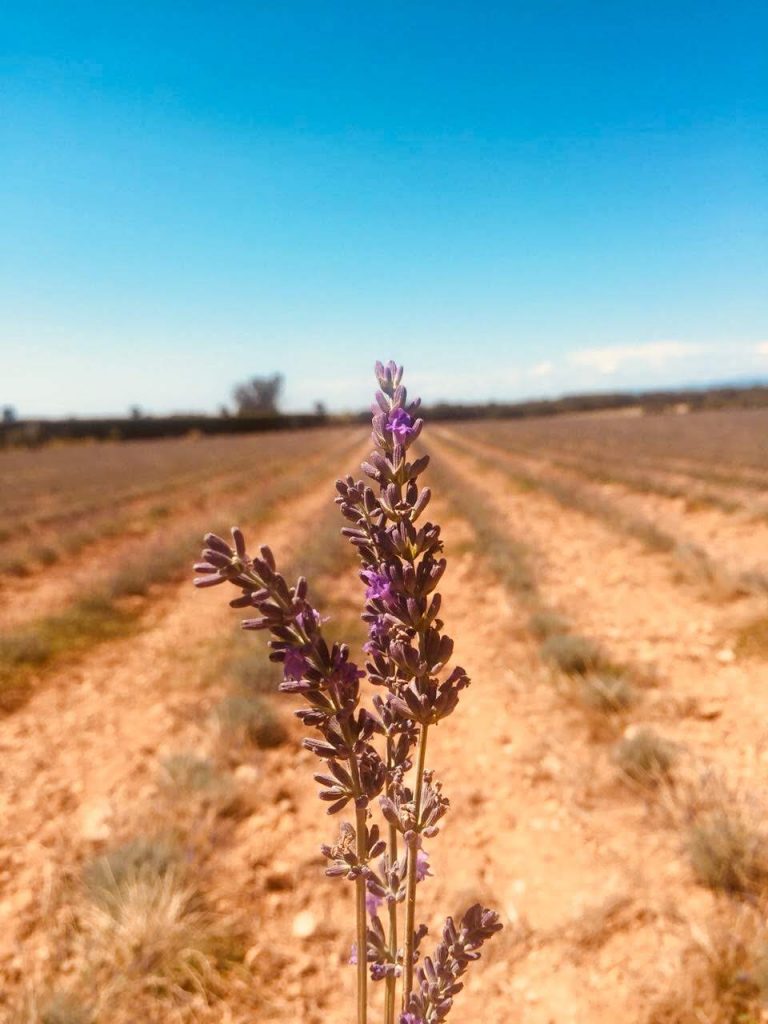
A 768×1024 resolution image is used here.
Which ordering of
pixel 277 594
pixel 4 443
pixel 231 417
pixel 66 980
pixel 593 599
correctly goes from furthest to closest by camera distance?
pixel 231 417
pixel 4 443
pixel 593 599
pixel 66 980
pixel 277 594

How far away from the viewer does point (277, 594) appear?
916 mm

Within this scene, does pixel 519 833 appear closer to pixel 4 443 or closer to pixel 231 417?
pixel 4 443

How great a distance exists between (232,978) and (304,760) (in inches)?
58.0

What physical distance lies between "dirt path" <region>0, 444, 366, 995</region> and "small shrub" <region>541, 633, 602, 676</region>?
104 inches

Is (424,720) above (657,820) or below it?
above

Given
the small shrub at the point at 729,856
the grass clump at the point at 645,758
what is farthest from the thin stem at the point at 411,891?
the grass clump at the point at 645,758

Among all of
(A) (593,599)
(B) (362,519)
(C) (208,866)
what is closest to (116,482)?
(A) (593,599)

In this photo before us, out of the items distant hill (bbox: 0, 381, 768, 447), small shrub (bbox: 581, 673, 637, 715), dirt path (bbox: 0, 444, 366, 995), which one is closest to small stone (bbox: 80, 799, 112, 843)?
dirt path (bbox: 0, 444, 366, 995)

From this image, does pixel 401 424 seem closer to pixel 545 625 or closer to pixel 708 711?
pixel 708 711

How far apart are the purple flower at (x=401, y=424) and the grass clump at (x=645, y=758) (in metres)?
2.84

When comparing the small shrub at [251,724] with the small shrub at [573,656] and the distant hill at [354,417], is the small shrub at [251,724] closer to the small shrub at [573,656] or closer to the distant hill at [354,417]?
the small shrub at [573,656]

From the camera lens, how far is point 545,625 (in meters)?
5.32

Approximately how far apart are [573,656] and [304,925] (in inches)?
111

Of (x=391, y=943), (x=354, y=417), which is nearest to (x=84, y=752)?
(x=391, y=943)
